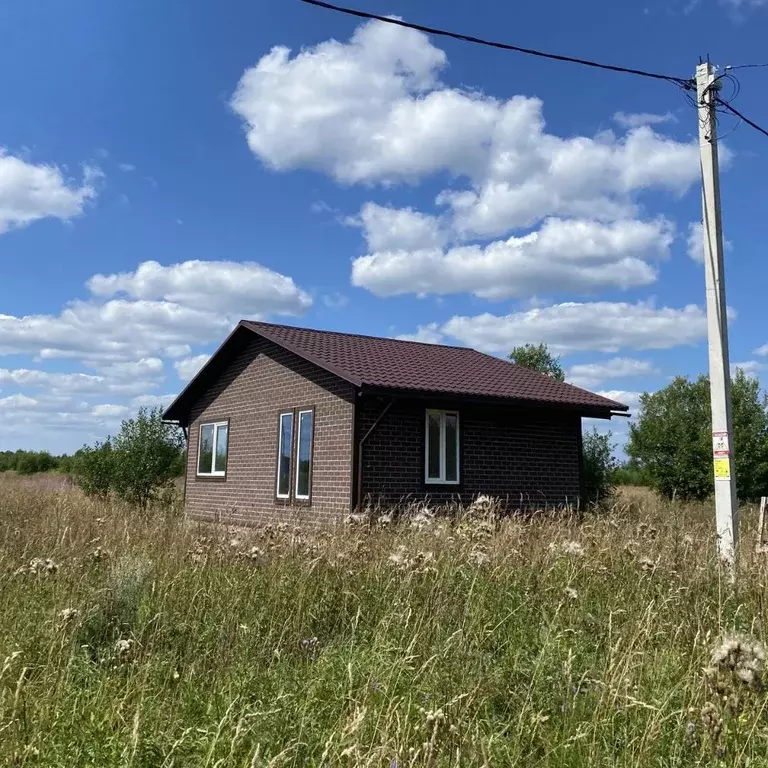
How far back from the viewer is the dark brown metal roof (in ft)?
43.1

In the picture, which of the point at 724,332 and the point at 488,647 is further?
the point at 724,332

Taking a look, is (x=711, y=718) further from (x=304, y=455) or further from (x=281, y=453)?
(x=281, y=453)

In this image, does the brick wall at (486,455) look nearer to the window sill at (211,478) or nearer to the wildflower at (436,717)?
the window sill at (211,478)

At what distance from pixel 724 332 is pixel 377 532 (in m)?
4.37

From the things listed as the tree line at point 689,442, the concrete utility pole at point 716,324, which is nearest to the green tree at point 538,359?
the tree line at point 689,442

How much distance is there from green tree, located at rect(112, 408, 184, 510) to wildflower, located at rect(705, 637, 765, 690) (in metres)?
20.7

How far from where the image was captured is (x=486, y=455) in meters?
14.1

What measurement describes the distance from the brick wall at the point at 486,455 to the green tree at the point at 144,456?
11.1m

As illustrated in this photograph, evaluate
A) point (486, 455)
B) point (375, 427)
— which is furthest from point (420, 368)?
point (375, 427)

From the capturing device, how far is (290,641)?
434cm

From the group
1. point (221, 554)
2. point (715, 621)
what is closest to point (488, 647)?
point (715, 621)

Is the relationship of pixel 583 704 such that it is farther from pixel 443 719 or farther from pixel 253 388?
pixel 253 388

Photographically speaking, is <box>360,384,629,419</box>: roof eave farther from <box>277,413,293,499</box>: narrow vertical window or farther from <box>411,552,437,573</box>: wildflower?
<box>411,552,437,573</box>: wildflower

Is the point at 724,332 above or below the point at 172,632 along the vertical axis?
above
